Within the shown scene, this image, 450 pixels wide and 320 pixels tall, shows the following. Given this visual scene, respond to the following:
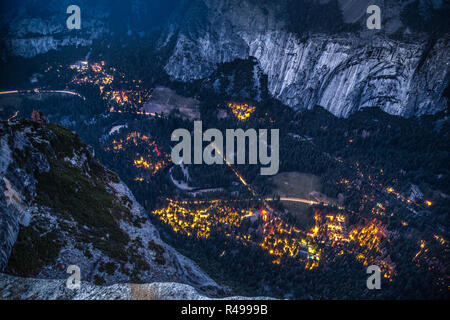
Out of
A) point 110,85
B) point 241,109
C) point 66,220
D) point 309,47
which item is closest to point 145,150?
point 241,109

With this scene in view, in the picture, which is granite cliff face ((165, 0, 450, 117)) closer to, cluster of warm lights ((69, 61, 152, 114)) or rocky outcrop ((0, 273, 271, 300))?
cluster of warm lights ((69, 61, 152, 114))

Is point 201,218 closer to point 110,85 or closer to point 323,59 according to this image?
point 323,59

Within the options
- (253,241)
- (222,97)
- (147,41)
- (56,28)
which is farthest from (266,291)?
(56,28)

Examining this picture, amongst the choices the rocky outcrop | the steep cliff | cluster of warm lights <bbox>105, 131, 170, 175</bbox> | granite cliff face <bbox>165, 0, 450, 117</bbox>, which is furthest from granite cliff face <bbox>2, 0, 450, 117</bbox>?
the rocky outcrop

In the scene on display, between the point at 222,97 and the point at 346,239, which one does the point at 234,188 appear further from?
the point at 222,97

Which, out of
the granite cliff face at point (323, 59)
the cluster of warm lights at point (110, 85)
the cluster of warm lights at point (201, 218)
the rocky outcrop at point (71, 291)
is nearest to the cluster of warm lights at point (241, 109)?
the granite cliff face at point (323, 59)
